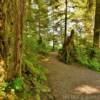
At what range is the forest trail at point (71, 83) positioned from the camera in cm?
767

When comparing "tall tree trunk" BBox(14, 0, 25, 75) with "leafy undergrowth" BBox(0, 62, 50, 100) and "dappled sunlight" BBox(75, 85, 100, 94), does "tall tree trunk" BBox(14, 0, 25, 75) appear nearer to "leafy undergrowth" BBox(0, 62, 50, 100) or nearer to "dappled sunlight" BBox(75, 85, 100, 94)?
"leafy undergrowth" BBox(0, 62, 50, 100)

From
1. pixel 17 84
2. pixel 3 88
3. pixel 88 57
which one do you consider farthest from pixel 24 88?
pixel 88 57

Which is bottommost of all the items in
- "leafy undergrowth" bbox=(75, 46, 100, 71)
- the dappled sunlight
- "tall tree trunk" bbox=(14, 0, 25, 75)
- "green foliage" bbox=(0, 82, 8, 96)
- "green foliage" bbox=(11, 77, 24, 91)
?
the dappled sunlight

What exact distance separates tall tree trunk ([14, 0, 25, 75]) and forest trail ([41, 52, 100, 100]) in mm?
1654

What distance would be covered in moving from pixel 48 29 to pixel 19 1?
18.6 metres

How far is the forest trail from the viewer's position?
7672 millimetres

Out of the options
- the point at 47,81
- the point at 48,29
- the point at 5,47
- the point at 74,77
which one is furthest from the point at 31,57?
the point at 48,29

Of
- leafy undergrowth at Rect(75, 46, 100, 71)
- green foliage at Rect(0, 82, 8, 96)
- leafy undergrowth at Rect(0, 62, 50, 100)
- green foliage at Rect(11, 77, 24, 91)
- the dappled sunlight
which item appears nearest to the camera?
green foliage at Rect(0, 82, 8, 96)

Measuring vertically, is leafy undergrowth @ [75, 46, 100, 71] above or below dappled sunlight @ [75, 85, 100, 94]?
above

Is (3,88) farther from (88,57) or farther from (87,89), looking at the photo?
(88,57)

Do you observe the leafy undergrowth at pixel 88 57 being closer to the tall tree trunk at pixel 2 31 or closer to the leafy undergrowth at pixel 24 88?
the leafy undergrowth at pixel 24 88

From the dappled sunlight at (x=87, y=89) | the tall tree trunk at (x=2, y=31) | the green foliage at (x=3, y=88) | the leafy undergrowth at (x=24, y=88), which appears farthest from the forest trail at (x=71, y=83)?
the tall tree trunk at (x=2, y=31)

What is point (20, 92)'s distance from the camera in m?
6.01

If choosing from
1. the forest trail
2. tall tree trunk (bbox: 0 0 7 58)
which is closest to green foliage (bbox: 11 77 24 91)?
tall tree trunk (bbox: 0 0 7 58)
